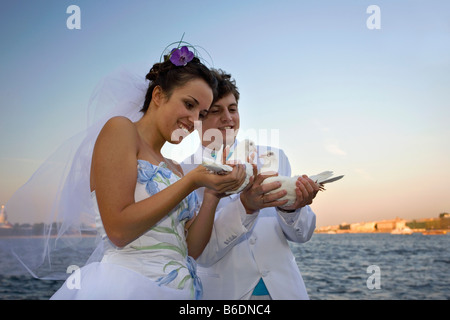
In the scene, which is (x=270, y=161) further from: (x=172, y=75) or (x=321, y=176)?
(x=172, y=75)

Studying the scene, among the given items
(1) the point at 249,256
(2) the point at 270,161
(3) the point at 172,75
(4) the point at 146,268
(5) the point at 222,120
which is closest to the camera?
(4) the point at 146,268

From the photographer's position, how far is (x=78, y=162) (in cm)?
303

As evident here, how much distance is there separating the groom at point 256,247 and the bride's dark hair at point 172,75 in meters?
0.92

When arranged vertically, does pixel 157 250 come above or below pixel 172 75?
below

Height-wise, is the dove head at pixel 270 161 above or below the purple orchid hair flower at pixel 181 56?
below

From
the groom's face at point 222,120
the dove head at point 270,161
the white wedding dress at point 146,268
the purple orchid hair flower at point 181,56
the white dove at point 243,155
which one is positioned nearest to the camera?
the white wedding dress at point 146,268

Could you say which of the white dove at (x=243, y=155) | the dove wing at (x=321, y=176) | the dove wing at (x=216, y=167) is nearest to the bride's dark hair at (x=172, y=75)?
the white dove at (x=243, y=155)

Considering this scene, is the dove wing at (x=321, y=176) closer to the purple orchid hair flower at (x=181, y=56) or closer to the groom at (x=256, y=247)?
the groom at (x=256, y=247)

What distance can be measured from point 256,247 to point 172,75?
168cm

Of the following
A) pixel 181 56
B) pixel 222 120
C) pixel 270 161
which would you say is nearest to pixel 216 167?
pixel 270 161

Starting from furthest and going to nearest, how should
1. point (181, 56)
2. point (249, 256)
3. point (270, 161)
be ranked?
point (249, 256)
point (270, 161)
point (181, 56)

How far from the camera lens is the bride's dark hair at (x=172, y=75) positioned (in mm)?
2938

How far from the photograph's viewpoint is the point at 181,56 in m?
3.10

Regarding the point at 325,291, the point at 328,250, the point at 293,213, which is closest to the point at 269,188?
the point at 293,213
